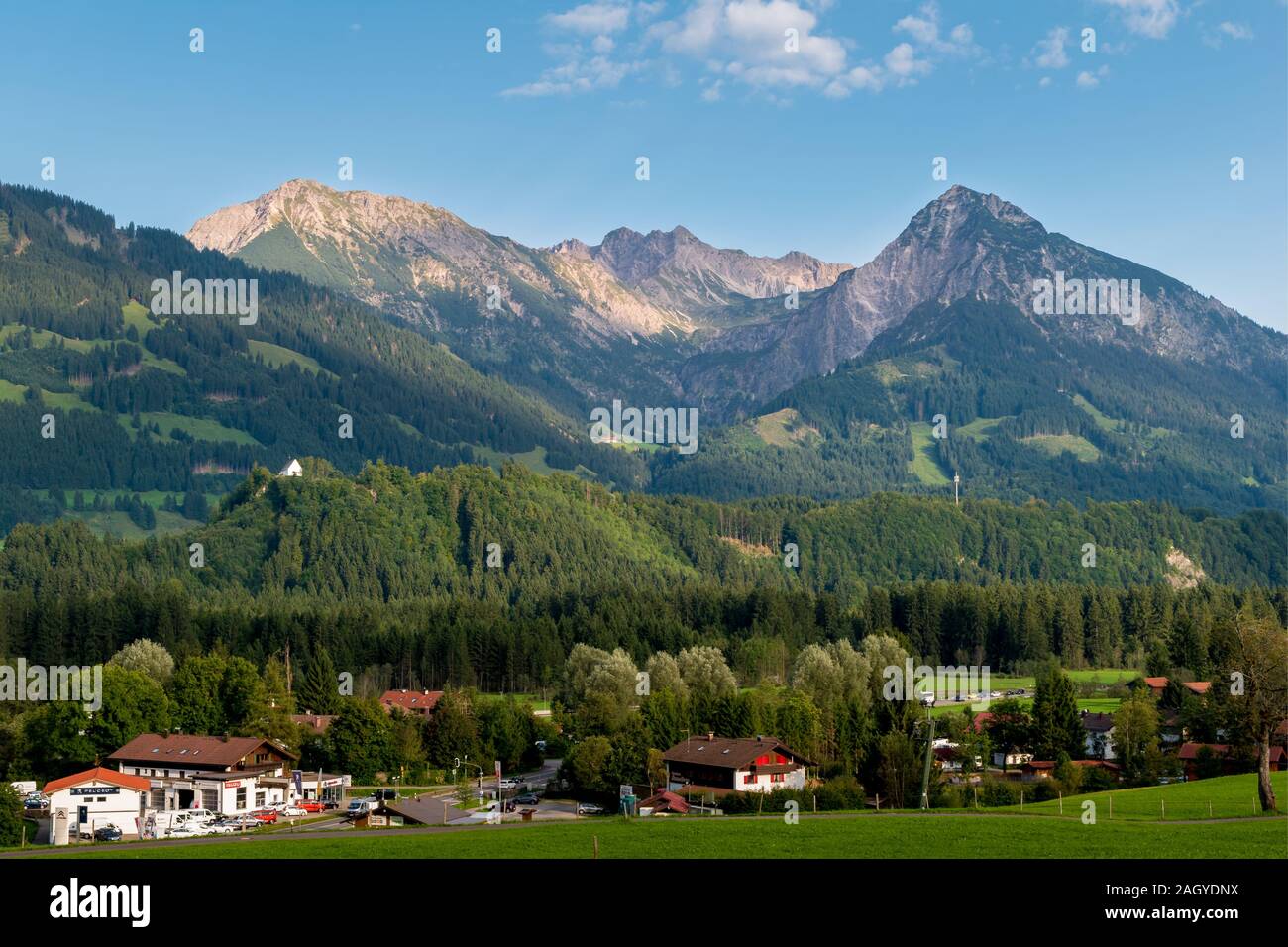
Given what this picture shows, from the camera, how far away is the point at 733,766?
331 ft

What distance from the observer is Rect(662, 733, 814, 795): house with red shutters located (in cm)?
10069

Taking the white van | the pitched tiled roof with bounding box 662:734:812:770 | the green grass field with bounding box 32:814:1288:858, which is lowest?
the white van

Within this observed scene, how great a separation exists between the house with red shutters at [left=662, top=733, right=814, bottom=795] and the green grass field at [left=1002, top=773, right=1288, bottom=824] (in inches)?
1014

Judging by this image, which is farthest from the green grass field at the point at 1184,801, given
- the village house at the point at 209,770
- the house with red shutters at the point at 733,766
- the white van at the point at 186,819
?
the village house at the point at 209,770

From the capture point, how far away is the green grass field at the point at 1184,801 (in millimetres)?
66781

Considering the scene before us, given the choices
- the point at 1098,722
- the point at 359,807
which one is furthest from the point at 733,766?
the point at 1098,722

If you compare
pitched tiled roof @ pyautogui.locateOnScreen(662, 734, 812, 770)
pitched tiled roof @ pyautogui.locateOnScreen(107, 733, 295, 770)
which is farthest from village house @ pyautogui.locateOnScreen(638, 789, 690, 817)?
pitched tiled roof @ pyautogui.locateOnScreen(107, 733, 295, 770)

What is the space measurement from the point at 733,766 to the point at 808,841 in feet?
157

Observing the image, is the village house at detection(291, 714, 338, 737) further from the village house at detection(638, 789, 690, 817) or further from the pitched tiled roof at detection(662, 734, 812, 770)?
the village house at detection(638, 789, 690, 817)

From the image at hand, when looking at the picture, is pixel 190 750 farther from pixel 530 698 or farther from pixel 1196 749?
pixel 1196 749
